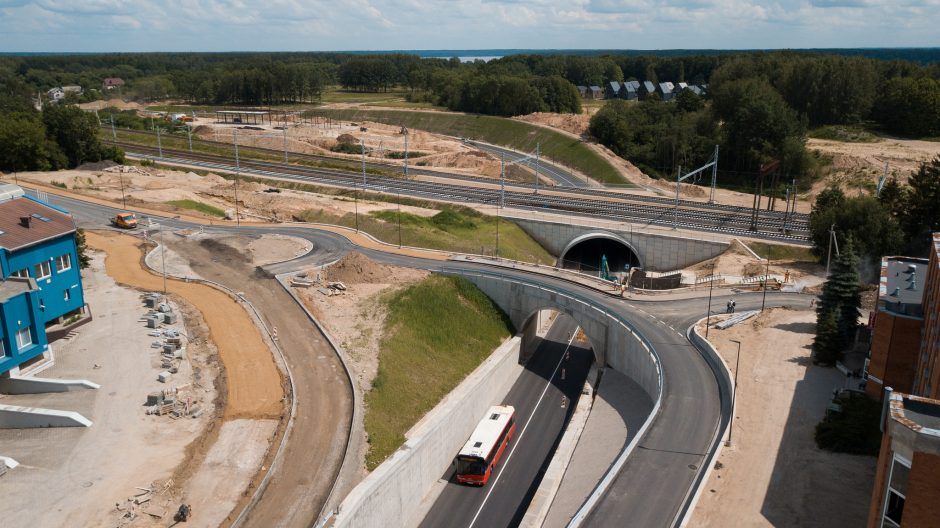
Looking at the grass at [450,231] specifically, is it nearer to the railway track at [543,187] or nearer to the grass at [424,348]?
the grass at [424,348]

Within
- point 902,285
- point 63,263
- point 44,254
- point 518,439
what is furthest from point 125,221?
point 902,285

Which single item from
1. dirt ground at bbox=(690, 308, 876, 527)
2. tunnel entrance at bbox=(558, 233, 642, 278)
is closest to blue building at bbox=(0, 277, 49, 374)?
dirt ground at bbox=(690, 308, 876, 527)

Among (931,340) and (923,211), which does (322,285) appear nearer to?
(931,340)

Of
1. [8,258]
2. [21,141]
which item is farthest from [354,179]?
[8,258]

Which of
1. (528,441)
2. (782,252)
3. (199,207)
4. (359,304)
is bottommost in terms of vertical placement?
(528,441)

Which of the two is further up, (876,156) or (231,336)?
(876,156)

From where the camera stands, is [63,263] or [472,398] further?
[472,398]

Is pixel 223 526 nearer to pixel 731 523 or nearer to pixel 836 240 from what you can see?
pixel 731 523
